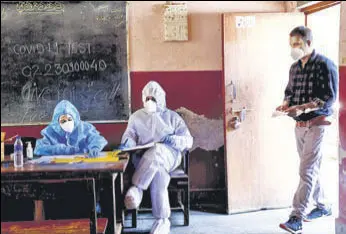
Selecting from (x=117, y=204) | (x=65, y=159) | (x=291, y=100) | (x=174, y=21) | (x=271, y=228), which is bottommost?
(x=271, y=228)

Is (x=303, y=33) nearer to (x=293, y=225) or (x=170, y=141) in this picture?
(x=170, y=141)

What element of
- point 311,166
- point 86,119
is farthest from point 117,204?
point 311,166

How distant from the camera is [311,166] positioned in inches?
154

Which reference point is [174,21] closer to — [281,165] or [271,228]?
[281,165]

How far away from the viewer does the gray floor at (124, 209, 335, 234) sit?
→ 400 cm

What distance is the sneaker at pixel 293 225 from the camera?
388 cm

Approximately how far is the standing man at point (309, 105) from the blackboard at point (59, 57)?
1537 mm

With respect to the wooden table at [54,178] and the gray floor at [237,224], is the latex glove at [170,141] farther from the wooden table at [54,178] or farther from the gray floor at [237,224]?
the wooden table at [54,178]

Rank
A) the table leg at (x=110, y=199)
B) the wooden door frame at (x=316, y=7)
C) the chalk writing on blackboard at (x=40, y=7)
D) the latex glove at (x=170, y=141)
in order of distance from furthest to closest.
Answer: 1. the chalk writing on blackboard at (x=40, y=7)
2. the wooden door frame at (x=316, y=7)
3. the latex glove at (x=170, y=141)
4. the table leg at (x=110, y=199)

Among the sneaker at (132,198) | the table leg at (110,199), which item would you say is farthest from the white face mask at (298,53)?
the table leg at (110,199)

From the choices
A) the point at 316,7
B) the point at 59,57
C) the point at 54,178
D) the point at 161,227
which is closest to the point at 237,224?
the point at 161,227

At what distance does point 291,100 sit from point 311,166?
0.54 metres

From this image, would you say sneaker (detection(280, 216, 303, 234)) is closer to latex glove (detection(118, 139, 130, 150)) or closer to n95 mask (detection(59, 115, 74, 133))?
latex glove (detection(118, 139, 130, 150))

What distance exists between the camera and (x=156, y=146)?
407 centimetres
